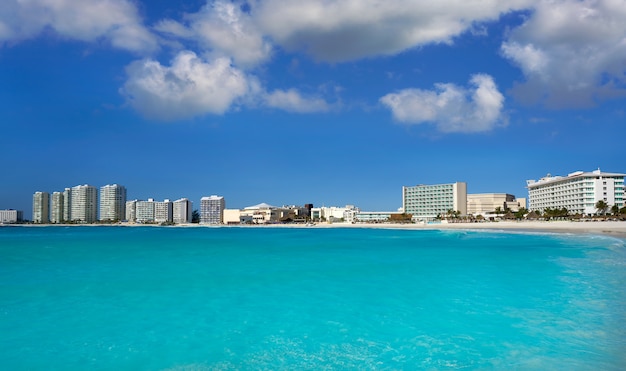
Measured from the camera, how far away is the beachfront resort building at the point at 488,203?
571 ft

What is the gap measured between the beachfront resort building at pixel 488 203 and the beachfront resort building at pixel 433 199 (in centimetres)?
647

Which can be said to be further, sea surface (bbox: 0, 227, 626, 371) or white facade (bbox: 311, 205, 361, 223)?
white facade (bbox: 311, 205, 361, 223)

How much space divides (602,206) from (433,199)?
268 ft

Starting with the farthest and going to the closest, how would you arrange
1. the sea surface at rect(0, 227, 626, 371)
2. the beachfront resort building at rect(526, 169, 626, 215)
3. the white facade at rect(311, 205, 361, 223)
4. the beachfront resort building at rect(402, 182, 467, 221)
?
the white facade at rect(311, 205, 361, 223) → the beachfront resort building at rect(402, 182, 467, 221) → the beachfront resort building at rect(526, 169, 626, 215) → the sea surface at rect(0, 227, 626, 371)

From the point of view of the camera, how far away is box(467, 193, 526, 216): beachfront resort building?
571 feet

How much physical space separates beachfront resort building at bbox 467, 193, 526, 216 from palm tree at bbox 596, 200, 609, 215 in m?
67.4

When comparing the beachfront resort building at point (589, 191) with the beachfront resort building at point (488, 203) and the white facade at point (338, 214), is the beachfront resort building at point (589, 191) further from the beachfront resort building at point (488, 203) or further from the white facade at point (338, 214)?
the white facade at point (338, 214)

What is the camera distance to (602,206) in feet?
329

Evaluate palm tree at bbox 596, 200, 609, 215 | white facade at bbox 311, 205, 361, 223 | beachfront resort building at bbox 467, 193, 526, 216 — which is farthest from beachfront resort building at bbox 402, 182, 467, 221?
palm tree at bbox 596, 200, 609, 215

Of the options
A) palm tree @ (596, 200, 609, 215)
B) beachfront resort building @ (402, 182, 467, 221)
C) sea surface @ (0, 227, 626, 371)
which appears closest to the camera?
sea surface @ (0, 227, 626, 371)

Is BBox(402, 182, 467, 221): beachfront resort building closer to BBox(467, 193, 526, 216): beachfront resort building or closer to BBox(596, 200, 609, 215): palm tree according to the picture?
BBox(467, 193, 526, 216): beachfront resort building

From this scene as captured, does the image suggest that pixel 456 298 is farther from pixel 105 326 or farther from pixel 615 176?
pixel 615 176

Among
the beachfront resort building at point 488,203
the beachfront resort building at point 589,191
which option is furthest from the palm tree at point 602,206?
the beachfront resort building at point 488,203

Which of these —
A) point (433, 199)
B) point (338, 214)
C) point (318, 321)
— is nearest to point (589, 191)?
point (433, 199)
